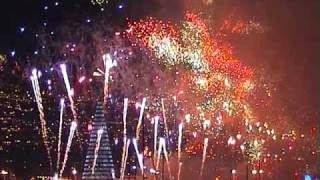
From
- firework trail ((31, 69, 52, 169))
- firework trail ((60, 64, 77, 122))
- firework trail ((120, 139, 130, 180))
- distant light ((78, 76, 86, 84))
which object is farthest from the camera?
firework trail ((120, 139, 130, 180))

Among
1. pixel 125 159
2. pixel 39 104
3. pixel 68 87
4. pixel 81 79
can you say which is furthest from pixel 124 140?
pixel 39 104

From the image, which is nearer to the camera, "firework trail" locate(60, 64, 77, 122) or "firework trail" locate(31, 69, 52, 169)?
"firework trail" locate(31, 69, 52, 169)

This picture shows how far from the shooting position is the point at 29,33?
56.2 feet

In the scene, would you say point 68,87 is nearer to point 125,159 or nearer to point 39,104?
point 39,104

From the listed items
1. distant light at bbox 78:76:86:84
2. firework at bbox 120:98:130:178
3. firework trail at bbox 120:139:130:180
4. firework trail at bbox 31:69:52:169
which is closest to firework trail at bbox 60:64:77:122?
distant light at bbox 78:76:86:84

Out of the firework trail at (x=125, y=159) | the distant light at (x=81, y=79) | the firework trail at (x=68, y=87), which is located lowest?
the firework trail at (x=125, y=159)

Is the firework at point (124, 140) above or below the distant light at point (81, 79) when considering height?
below

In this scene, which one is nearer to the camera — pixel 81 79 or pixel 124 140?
pixel 81 79

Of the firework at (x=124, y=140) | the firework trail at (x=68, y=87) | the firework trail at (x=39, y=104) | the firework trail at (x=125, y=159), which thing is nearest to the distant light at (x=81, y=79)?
the firework trail at (x=68, y=87)

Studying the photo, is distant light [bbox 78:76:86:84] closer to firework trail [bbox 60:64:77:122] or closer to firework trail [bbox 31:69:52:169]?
firework trail [bbox 60:64:77:122]

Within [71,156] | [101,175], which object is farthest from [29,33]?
[101,175]

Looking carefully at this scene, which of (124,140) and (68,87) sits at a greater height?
(68,87)

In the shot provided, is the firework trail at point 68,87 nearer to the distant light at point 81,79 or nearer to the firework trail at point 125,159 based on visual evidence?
the distant light at point 81,79

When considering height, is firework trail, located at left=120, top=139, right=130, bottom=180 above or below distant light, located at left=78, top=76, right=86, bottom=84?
below
